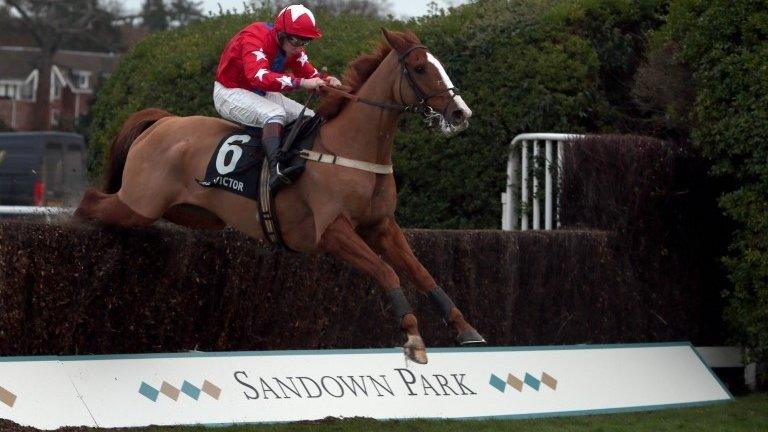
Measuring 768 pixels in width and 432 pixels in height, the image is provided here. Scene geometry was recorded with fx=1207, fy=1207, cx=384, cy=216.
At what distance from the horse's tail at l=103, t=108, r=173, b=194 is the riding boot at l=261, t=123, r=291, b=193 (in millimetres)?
1386

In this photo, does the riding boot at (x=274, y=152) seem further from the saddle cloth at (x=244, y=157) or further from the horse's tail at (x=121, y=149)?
the horse's tail at (x=121, y=149)

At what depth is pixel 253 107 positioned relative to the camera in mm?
7566

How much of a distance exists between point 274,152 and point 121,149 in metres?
1.65

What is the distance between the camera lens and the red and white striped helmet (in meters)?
7.30

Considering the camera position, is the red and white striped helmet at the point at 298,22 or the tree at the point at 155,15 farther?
the tree at the point at 155,15

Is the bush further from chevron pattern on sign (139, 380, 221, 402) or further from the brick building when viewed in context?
the brick building

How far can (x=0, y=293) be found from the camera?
688 centimetres

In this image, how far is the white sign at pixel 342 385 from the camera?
676 centimetres

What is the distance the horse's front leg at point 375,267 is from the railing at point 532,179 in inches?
140

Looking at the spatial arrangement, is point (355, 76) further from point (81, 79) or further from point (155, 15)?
point (81, 79)

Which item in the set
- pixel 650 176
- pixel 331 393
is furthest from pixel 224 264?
pixel 650 176

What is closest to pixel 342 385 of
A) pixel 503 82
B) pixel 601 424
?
pixel 601 424

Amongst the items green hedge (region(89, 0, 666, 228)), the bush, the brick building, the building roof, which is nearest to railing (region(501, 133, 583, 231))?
green hedge (region(89, 0, 666, 228))

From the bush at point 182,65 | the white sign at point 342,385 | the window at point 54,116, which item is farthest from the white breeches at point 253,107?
the window at point 54,116
